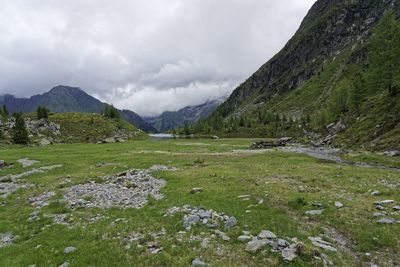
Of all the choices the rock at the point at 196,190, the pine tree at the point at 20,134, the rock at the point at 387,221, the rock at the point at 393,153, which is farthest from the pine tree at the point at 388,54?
the pine tree at the point at 20,134

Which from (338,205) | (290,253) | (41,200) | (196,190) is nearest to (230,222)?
(290,253)

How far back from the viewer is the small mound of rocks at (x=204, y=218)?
19812mm

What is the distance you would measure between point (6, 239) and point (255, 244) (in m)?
15.3

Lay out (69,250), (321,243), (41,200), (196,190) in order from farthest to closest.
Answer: (41,200) → (196,190) → (69,250) → (321,243)

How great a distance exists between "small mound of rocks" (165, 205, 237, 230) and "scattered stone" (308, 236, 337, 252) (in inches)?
187

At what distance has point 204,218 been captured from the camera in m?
21.0

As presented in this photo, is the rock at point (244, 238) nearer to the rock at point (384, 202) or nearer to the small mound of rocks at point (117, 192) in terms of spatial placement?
the small mound of rocks at point (117, 192)

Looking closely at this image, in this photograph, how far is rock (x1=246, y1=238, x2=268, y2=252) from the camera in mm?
15997

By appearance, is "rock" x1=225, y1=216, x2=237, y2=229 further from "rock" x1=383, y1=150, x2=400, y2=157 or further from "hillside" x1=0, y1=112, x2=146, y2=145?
"hillside" x1=0, y1=112, x2=146, y2=145

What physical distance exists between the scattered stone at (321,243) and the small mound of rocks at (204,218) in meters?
4.75

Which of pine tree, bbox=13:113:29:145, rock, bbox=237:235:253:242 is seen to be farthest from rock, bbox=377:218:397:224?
pine tree, bbox=13:113:29:145

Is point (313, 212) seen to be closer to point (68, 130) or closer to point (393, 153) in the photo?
point (393, 153)

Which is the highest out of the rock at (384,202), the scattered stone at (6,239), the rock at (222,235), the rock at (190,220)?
the rock at (384,202)

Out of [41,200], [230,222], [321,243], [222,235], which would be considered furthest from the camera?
[41,200]
